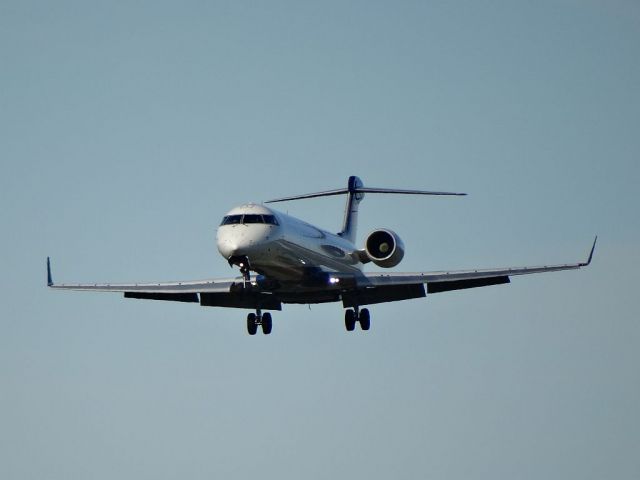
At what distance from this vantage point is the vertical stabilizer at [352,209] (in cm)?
6147

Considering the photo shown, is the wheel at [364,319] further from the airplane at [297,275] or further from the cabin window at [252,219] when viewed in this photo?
the cabin window at [252,219]

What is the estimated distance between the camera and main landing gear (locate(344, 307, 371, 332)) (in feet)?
176

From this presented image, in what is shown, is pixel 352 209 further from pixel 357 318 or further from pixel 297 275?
pixel 297 275

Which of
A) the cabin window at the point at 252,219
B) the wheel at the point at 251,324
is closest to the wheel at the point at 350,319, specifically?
the wheel at the point at 251,324

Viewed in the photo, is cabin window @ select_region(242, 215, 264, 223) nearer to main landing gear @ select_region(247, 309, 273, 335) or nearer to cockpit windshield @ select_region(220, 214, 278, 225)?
cockpit windshield @ select_region(220, 214, 278, 225)

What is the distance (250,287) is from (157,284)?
18.3 feet

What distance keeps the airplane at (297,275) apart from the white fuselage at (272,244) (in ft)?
0.10

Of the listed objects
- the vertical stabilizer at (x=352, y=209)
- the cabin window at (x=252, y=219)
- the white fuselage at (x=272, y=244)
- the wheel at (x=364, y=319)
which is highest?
the vertical stabilizer at (x=352, y=209)

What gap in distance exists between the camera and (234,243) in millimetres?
46594

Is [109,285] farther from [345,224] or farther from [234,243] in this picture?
[345,224]

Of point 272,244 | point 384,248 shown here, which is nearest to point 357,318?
point 384,248

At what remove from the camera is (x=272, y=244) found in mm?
47281

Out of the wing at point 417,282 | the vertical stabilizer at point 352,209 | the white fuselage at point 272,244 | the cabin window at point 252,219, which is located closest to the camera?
Result: the white fuselage at point 272,244

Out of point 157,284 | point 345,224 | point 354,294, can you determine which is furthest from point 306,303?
point 345,224
